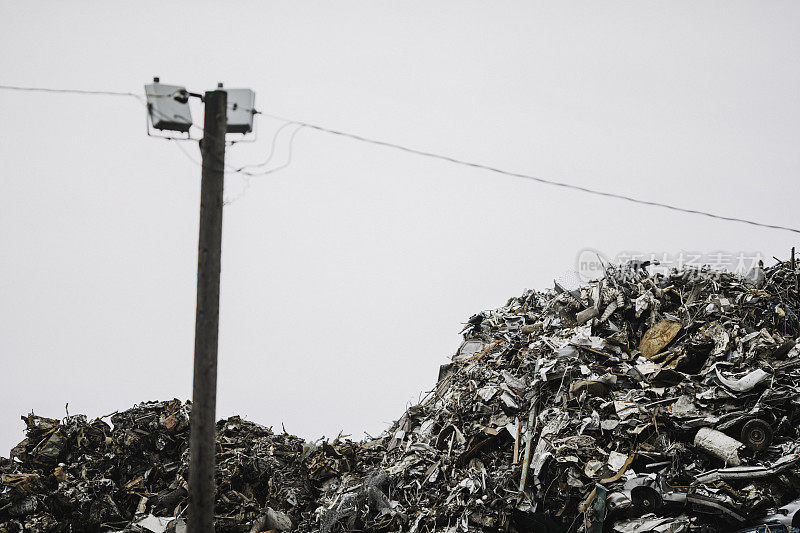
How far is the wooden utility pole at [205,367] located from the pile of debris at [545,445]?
4219 mm

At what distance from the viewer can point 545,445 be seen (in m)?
9.34

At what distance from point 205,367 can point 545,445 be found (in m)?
5.59

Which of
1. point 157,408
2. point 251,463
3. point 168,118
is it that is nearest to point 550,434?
point 251,463

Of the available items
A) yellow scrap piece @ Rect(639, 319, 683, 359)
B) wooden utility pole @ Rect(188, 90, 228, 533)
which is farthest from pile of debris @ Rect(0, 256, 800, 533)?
wooden utility pole @ Rect(188, 90, 228, 533)

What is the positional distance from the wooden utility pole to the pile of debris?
166 inches

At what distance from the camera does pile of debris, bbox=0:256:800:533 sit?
27.5 ft

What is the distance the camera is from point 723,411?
9.15 metres

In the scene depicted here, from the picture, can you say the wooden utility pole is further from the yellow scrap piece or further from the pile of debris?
the yellow scrap piece

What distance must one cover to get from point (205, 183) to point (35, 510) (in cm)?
879

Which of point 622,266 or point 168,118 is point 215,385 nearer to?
point 168,118

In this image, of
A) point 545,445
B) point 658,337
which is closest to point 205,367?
point 545,445

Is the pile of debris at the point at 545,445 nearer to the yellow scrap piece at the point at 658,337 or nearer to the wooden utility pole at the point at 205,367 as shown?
the yellow scrap piece at the point at 658,337

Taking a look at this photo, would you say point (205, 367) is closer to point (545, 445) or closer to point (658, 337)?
point (545, 445)

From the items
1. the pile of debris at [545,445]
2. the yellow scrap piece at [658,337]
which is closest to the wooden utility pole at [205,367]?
the pile of debris at [545,445]
